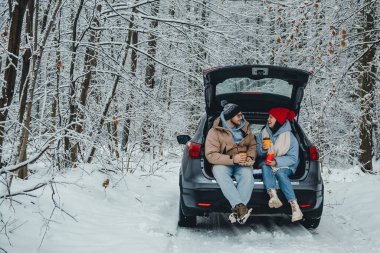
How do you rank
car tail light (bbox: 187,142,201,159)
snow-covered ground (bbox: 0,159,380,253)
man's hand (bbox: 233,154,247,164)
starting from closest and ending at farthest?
snow-covered ground (bbox: 0,159,380,253) < man's hand (bbox: 233,154,247,164) < car tail light (bbox: 187,142,201,159)

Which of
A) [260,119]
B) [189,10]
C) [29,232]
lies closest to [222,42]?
[189,10]

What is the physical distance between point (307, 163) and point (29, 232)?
3.46 meters

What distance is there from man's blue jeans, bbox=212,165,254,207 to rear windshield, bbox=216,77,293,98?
1.22m

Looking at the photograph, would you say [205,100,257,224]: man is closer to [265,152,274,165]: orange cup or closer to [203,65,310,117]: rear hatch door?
[265,152,274,165]: orange cup

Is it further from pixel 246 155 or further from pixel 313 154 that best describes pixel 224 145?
pixel 313 154

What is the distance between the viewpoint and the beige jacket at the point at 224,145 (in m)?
5.45

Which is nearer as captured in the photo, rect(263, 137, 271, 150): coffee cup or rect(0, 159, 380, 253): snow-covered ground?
rect(0, 159, 380, 253): snow-covered ground

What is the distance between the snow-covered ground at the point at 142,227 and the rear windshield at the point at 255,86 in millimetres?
1884

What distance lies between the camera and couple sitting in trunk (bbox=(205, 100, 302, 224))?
17.0ft

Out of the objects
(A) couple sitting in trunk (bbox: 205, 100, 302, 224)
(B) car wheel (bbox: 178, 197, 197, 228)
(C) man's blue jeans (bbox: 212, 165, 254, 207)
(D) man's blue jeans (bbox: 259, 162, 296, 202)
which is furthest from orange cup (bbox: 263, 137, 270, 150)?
(B) car wheel (bbox: 178, 197, 197, 228)

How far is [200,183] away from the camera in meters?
5.32

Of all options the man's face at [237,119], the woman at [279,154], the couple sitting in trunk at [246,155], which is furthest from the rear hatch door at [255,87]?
the man's face at [237,119]

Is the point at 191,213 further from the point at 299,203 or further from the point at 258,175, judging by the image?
the point at 299,203

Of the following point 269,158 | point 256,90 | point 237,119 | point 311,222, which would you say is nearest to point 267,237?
point 311,222
